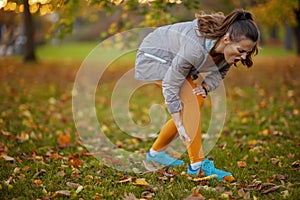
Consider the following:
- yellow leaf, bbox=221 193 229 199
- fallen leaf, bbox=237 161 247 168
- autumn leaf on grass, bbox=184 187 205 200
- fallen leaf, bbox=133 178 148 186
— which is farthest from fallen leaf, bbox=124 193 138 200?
fallen leaf, bbox=237 161 247 168

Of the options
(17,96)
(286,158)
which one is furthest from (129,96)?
(286,158)

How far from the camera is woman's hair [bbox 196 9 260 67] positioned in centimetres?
305

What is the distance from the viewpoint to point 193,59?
3.09 meters

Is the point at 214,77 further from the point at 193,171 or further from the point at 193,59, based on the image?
the point at 193,171

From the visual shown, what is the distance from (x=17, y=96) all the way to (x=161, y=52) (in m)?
4.69

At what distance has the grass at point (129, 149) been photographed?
121 inches

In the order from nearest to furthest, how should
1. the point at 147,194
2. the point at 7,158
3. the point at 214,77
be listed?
the point at 147,194, the point at 214,77, the point at 7,158

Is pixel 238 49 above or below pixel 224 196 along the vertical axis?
above

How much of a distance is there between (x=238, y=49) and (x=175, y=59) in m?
0.50

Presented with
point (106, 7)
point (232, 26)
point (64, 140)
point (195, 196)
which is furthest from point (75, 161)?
point (106, 7)

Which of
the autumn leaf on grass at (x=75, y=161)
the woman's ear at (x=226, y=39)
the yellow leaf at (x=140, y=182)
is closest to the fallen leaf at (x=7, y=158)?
the autumn leaf on grass at (x=75, y=161)

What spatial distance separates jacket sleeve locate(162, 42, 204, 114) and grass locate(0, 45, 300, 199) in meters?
0.67

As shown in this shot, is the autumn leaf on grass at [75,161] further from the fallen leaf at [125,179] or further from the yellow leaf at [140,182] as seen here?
the yellow leaf at [140,182]

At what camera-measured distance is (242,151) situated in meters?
4.20
